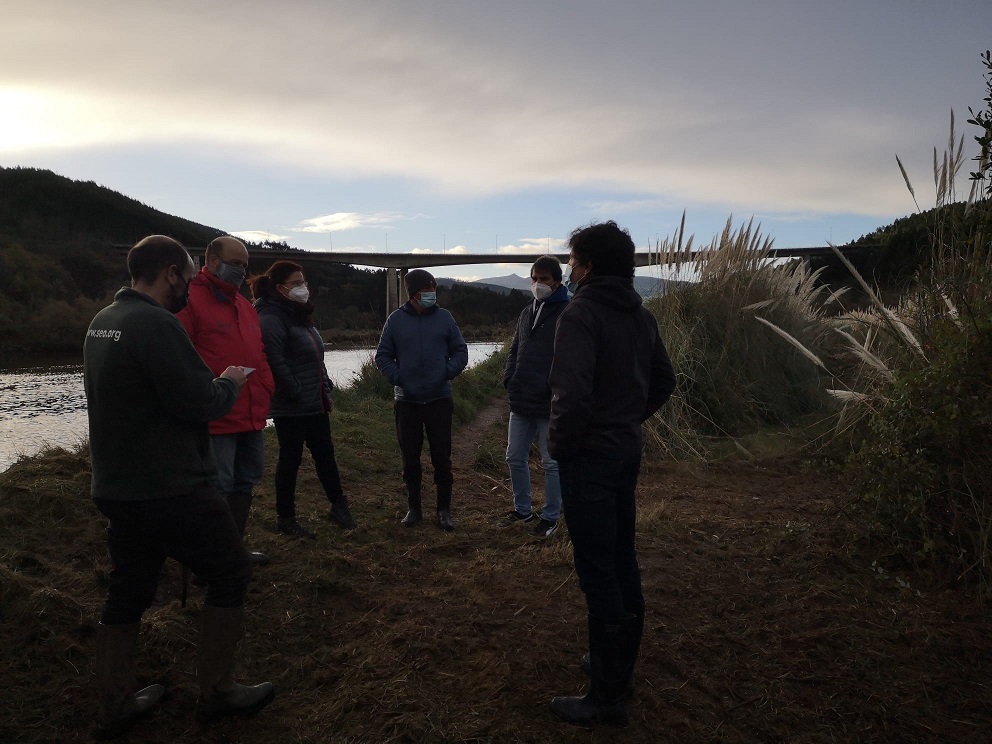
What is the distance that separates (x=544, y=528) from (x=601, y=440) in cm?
235

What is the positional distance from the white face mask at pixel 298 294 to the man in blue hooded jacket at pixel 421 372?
69 cm

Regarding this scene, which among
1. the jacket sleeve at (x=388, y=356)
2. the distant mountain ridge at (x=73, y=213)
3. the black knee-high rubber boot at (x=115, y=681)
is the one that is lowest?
the black knee-high rubber boot at (x=115, y=681)

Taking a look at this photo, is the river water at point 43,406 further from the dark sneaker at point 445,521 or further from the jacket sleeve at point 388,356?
the dark sneaker at point 445,521

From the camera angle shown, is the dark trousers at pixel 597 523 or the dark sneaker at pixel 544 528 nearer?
the dark trousers at pixel 597 523

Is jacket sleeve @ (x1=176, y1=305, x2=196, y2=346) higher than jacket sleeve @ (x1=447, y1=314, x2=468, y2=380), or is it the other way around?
jacket sleeve @ (x1=176, y1=305, x2=196, y2=346)

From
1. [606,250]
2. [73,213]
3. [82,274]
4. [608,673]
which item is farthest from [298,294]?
[73,213]

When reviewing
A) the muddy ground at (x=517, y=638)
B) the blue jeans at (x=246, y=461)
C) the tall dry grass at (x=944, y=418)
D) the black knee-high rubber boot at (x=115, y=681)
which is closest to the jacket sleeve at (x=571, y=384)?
the muddy ground at (x=517, y=638)

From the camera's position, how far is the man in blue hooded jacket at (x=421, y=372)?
4930 mm

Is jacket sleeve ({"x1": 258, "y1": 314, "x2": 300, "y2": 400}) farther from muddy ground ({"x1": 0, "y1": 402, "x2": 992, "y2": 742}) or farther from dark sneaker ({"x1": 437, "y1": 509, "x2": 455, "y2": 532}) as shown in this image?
dark sneaker ({"x1": 437, "y1": 509, "x2": 455, "y2": 532})

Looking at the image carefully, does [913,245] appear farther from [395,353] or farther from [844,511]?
[395,353]

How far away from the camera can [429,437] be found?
16.5 feet

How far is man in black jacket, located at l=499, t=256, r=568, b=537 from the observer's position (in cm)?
453

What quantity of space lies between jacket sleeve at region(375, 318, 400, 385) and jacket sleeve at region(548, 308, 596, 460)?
269 centimetres

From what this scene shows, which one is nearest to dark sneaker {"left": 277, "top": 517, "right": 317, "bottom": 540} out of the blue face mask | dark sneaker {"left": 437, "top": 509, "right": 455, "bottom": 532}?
dark sneaker {"left": 437, "top": 509, "right": 455, "bottom": 532}
